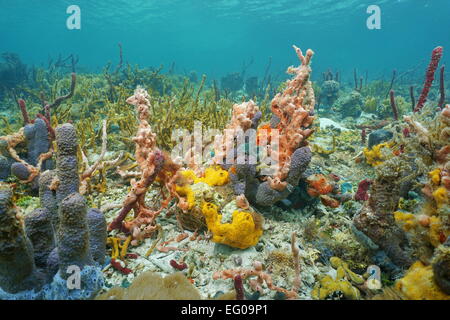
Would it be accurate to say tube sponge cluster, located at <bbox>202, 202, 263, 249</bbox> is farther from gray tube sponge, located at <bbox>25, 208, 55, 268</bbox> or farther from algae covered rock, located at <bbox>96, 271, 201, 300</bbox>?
gray tube sponge, located at <bbox>25, 208, 55, 268</bbox>

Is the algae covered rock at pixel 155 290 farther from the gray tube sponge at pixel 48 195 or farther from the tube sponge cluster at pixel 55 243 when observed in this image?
the gray tube sponge at pixel 48 195

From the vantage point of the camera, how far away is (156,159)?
2.76 m

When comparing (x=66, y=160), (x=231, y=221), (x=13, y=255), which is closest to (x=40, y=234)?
(x=13, y=255)

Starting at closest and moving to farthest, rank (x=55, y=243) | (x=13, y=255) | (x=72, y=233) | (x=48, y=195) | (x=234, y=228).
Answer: (x=13, y=255) < (x=72, y=233) < (x=55, y=243) < (x=48, y=195) < (x=234, y=228)

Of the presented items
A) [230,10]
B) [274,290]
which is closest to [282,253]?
[274,290]

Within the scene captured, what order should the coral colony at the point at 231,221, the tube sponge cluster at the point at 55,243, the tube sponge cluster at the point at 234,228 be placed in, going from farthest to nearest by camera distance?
the tube sponge cluster at the point at 234,228, the coral colony at the point at 231,221, the tube sponge cluster at the point at 55,243

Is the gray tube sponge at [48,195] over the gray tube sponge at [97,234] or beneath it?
over

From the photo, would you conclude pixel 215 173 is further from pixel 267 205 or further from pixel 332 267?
pixel 332 267

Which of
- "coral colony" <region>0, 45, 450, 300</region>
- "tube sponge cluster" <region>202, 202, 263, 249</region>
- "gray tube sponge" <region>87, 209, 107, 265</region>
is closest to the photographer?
"coral colony" <region>0, 45, 450, 300</region>

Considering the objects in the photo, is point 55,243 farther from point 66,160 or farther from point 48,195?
point 66,160

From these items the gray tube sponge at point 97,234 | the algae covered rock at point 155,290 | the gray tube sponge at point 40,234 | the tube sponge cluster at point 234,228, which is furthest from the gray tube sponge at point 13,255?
the tube sponge cluster at point 234,228

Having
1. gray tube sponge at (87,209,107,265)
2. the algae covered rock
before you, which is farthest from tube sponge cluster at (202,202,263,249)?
gray tube sponge at (87,209,107,265)

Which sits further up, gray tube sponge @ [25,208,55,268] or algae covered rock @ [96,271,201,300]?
gray tube sponge @ [25,208,55,268]

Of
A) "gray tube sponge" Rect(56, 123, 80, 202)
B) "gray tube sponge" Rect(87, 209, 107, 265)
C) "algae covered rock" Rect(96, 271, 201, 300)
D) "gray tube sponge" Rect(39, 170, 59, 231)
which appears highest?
"gray tube sponge" Rect(56, 123, 80, 202)
